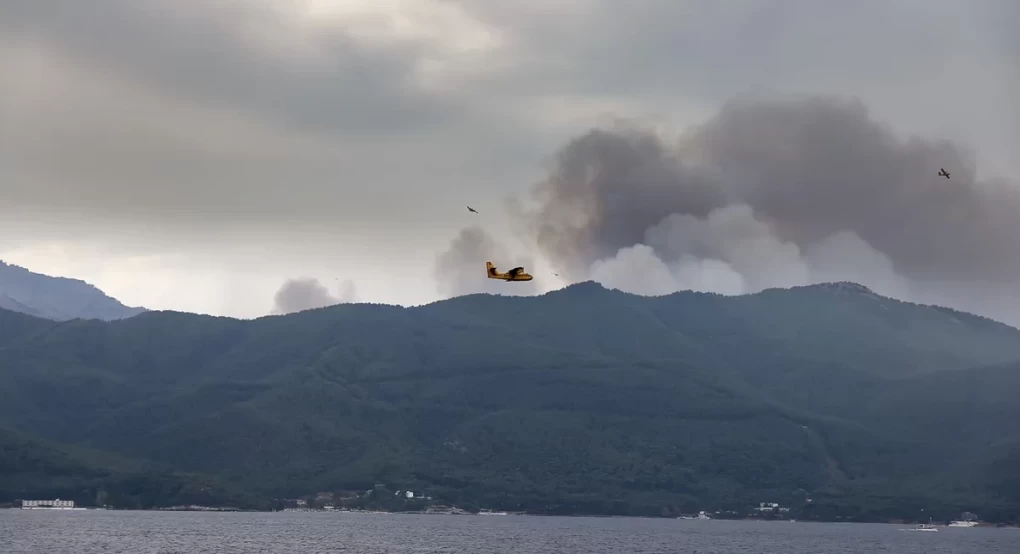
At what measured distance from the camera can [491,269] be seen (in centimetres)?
19375

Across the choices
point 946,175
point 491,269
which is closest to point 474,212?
point 491,269

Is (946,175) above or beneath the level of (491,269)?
above

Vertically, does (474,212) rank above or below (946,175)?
below

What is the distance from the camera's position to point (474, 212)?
172 metres

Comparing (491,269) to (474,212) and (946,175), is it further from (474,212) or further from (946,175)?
(946,175)

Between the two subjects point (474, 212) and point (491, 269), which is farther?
point (491, 269)

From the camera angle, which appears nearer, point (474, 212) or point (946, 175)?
point (474, 212)

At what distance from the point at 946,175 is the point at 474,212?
68178 millimetres

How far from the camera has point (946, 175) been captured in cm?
19538

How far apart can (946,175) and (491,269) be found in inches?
2500

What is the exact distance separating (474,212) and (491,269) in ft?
73.4
